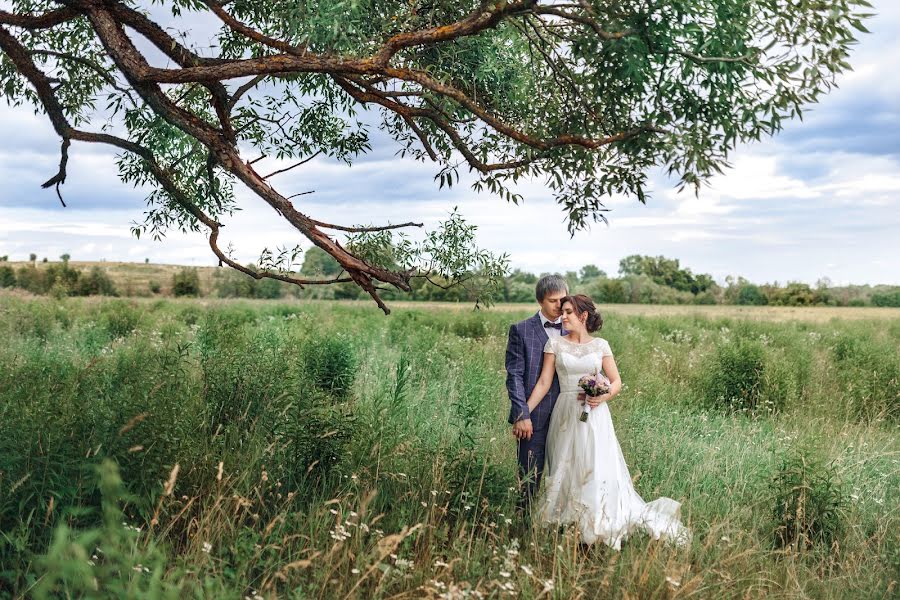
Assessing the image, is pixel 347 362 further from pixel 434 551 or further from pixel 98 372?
pixel 434 551

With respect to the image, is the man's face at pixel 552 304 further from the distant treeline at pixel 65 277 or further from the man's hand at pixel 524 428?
the distant treeline at pixel 65 277

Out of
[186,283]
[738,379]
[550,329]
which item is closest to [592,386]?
[550,329]

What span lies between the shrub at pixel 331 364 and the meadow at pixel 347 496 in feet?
0.09

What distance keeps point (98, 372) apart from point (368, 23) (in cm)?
456

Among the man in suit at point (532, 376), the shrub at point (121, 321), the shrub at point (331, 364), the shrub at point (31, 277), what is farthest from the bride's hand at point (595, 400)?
the shrub at point (31, 277)

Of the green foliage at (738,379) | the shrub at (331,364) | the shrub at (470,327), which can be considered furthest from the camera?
the shrub at (470,327)

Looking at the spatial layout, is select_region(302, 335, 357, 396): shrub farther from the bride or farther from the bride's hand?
the bride's hand

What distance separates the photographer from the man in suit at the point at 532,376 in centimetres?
591

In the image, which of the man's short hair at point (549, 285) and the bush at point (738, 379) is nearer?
the man's short hair at point (549, 285)

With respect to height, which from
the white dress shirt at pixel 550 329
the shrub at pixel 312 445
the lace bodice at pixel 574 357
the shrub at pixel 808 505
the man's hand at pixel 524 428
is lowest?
the shrub at pixel 808 505

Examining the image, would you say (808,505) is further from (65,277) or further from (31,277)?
(31,277)

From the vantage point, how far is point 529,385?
20.0ft

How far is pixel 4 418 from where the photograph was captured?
5477 mm

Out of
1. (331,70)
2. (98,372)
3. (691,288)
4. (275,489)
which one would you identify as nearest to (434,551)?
(275,489)
